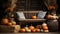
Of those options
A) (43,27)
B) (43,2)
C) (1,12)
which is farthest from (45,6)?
(1,12)

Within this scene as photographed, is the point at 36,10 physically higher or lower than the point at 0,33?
higher

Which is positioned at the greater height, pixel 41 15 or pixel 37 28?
pixel 41 15

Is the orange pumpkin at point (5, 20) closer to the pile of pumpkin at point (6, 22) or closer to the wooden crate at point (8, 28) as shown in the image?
the pile of pumpkin at point (6, 22)

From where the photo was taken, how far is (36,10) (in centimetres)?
649

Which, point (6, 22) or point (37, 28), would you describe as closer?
point (6, 22)

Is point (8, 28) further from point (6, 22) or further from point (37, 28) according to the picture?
point (37, 28)

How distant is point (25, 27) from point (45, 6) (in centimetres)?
78

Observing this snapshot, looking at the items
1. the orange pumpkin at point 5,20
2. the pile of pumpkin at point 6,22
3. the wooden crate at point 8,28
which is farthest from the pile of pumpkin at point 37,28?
the orange pumpkin at point 5,20

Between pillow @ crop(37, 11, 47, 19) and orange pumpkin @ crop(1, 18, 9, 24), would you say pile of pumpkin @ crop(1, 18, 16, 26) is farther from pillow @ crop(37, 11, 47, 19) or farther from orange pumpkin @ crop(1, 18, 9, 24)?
pillow @ crop(37, 11, 47, 19)

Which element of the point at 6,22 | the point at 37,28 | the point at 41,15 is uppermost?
the point at 41,15

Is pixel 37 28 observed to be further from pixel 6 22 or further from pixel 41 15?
pixel 6 22

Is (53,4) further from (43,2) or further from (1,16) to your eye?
(1,16)

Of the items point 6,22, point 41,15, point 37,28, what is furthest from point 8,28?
point 41,15

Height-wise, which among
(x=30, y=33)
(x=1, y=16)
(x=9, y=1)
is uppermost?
(x=9, y=1)
